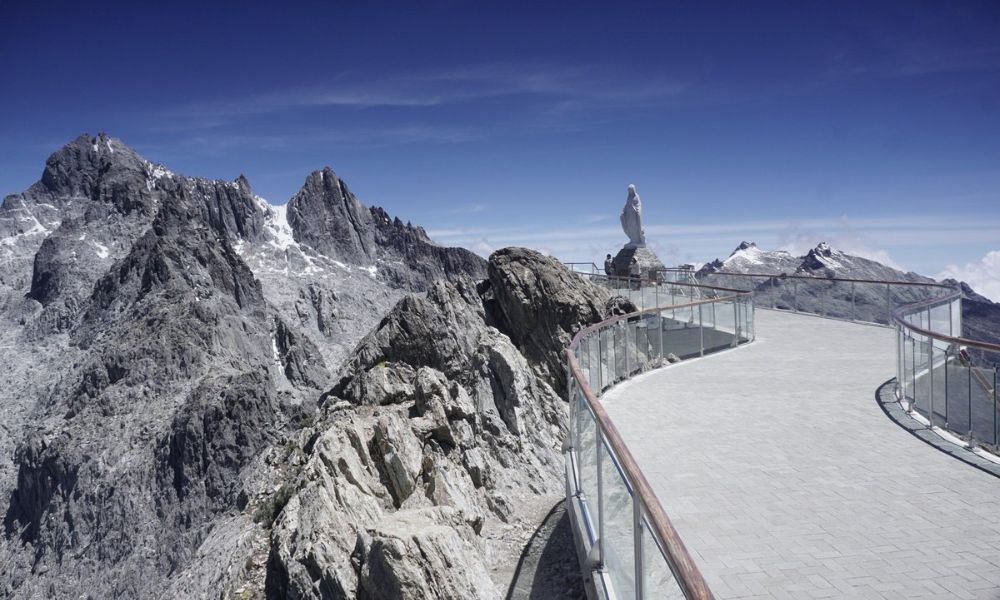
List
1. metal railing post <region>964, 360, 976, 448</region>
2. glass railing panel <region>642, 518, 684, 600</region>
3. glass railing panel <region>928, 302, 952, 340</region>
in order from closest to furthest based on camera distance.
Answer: glass railing panel <region>642, 518, 684, 600</region>, metal railing post <region>964, 360, 976, 448</region>, glass railing panel <region>928, 302, 952, 340</region>

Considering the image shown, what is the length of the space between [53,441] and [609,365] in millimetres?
65990

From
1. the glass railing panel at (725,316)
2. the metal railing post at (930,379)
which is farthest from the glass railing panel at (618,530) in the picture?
the glass railing panel at (725,316)

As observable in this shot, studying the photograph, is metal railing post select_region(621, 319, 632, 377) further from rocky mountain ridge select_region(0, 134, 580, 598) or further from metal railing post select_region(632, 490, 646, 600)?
metal railing post select_region(632, 490, 646, 600)

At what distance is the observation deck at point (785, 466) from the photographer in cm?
409

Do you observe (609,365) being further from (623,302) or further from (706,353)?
(623,302)

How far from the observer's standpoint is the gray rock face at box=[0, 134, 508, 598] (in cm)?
1273

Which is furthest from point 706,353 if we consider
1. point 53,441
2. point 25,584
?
point 53,441

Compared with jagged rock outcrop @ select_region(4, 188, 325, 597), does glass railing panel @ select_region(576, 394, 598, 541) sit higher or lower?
higher

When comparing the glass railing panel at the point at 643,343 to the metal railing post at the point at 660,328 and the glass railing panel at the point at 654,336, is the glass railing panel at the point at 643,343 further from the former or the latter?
the metal railing post at the point at 660,328

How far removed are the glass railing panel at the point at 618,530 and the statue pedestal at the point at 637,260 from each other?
2517cm

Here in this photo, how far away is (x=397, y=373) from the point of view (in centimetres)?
1719

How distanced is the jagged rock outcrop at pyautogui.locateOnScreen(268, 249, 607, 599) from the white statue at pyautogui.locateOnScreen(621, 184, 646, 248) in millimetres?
7058

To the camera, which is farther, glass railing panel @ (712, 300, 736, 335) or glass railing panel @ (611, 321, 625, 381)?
glass railing panel @ (712, 300, 736, 335)

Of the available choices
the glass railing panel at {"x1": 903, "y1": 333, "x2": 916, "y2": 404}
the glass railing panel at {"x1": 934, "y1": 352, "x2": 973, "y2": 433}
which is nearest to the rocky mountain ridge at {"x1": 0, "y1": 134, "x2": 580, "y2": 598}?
the glass railing panel at {"x1": 934, "y1": 352, "x2": 973, "y2": 433}
